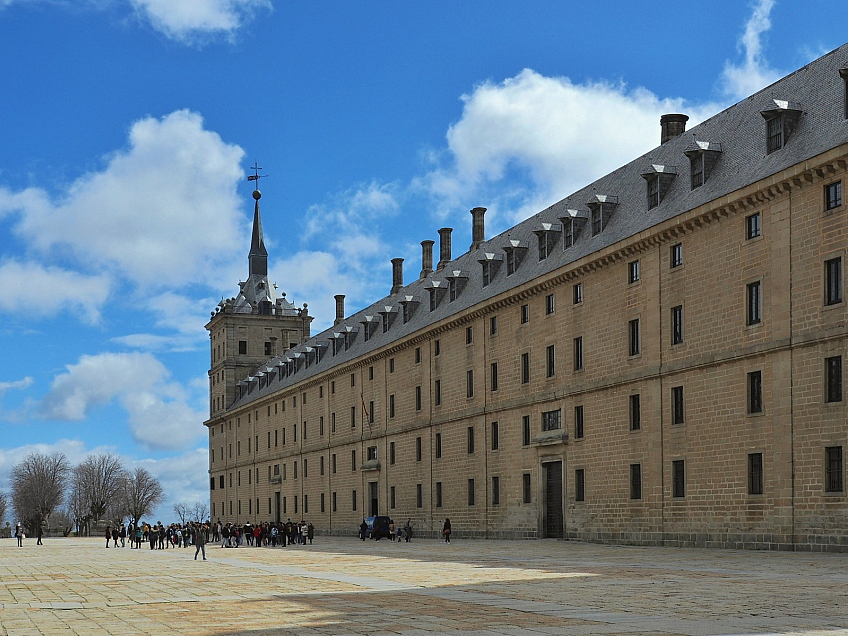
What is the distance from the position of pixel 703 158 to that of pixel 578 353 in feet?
35.2

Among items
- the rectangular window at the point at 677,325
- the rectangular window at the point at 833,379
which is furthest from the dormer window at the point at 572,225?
the rectangular window at the point at 833,379

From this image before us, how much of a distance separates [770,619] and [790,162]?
23.8 metres

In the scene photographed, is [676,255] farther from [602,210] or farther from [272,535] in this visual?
[272,535]

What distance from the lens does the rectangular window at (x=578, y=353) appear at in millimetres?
48531

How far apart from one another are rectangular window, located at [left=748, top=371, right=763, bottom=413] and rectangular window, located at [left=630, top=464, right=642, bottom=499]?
7167 millimetres

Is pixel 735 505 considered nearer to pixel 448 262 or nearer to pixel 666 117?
pixel 666 117

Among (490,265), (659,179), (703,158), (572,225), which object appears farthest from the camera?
(490,265)

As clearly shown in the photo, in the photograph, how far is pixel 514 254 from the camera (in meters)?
57.6

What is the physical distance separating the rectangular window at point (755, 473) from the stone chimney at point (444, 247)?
42.1 meters

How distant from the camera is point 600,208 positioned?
4912 centimetres

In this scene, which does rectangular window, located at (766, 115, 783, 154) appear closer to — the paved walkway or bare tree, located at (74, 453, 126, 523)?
the paved walkway

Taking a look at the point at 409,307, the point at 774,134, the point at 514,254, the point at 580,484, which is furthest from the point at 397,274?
the point at 774,134

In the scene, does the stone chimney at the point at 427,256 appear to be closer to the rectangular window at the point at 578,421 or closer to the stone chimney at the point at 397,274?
the stone chimney at the point at 397,274

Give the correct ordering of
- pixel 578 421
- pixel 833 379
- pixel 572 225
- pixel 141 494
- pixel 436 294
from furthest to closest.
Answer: pixel 141 494 → pixel 436 294 → pixel 572 225 → pixel 578 421 → pixel 833 379
